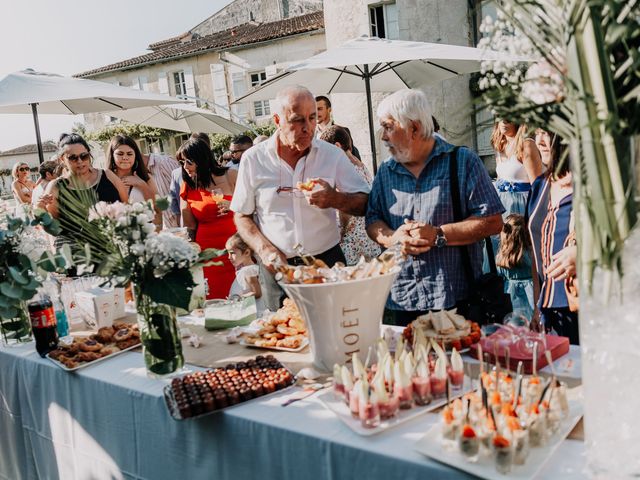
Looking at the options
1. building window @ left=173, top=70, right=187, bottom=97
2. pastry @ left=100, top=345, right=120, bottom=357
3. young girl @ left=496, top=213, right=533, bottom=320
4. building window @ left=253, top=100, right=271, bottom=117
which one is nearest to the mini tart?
pastry @ left=100, top=345, right=120, bottom=357

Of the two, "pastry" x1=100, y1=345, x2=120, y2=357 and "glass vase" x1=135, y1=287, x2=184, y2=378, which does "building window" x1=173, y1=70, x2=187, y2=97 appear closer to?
"pastry" x1=100, y1=345, x2=120, y2=357

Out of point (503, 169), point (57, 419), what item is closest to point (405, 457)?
point (57, 419)

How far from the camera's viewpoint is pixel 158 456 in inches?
68.9

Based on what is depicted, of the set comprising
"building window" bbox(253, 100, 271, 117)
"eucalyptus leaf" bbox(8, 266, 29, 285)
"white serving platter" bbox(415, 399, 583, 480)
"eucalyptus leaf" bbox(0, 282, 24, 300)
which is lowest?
"white serving platter" bbox(415, 399, 583, 480)

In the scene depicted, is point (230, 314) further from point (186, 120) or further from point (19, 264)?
point (186, 120)

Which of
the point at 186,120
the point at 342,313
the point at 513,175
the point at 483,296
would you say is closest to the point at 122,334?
the point at 342,313

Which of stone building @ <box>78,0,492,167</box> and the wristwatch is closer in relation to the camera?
the wristwatch

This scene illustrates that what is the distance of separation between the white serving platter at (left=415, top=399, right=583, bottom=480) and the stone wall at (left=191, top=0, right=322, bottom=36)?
24.2 m

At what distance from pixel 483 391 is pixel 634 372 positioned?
362 millimetres

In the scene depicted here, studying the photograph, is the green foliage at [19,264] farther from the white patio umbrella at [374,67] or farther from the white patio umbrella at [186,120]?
the white patio umbrella at [186,120]

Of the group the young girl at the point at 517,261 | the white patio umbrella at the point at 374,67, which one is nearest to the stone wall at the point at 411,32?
the white patio umbrella at the point at 374,67

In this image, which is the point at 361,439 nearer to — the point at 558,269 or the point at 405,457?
the point at 405,457

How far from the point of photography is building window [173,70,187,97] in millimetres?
24017

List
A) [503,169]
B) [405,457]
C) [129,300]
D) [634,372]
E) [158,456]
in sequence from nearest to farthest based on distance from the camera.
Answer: [634,372]
[405,457]
[158,456]
[129,300]
[503,169]
